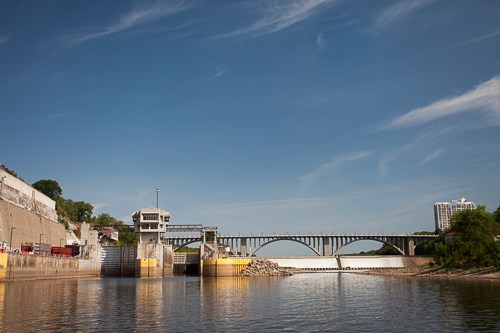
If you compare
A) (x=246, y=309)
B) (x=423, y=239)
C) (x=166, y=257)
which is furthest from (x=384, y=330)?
(x=423, y=239)

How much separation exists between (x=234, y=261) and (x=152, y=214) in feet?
90.0

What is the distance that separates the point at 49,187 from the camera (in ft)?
531

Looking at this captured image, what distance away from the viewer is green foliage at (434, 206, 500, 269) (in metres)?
96.1

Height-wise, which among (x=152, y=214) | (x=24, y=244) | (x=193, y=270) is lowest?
(x=193, y=270)

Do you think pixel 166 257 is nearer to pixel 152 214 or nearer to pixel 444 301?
pixel 152 214

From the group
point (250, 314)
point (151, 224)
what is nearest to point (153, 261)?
point (151, 224)

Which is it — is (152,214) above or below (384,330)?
above

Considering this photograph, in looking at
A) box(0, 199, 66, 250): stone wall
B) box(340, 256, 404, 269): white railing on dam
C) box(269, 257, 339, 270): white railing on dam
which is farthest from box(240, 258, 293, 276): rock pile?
box(340, 256, 404, 269): white railing on dam

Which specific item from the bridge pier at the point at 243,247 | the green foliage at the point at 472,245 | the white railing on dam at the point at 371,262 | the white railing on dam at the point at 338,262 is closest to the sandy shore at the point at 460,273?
the green foliage at the point at 472,245

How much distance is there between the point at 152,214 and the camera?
402 feet

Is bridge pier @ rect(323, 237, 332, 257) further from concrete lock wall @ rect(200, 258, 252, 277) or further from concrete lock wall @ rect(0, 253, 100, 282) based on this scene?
concrete lock wall @ rect(0, 253, 100, 282)

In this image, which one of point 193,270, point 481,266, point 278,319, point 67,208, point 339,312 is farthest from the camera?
point 67,208

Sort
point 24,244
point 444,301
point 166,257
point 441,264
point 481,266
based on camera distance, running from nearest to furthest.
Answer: point 444,301 → point 24,244 → point 481,266 → point 441,264 → point 166,257

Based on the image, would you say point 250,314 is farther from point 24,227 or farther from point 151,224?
point 151,224
